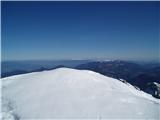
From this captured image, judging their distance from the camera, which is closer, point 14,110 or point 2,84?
point 14,110

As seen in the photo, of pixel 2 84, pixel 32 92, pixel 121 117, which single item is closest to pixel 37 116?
pixel 32 92

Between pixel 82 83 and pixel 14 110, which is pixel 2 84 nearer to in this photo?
pixel 14 110

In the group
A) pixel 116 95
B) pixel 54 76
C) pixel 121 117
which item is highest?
pixel 54 76

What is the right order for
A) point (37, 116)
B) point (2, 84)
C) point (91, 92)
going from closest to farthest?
point (37, 116), point (91, 92), point (2, 84)

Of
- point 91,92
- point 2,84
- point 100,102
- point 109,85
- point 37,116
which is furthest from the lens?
point 2,84

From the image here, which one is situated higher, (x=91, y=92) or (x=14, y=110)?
(x=91, y=92)

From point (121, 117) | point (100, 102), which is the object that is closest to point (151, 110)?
point (121, 117)

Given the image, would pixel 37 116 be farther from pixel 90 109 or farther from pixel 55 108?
pixel 90 109
